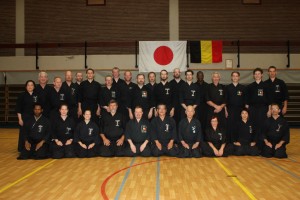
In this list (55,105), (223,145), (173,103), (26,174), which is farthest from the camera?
(173,103)

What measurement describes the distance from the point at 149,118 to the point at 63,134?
2.21 metres

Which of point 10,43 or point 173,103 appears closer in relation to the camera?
point 173,103

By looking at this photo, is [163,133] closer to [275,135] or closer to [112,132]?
[112,132]

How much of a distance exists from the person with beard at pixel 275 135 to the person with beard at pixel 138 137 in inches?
107

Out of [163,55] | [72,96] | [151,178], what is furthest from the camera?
[163,55]

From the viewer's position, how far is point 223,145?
6773 millimetres

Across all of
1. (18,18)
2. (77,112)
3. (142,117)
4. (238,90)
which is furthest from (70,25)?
(238,90)

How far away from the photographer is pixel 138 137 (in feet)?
22.6

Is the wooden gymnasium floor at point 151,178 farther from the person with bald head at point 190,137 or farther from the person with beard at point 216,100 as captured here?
the person with beard at point 216,100

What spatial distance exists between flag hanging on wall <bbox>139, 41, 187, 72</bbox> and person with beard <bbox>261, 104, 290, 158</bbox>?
5.50m

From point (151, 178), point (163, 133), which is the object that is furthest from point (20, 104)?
point (151, 178)

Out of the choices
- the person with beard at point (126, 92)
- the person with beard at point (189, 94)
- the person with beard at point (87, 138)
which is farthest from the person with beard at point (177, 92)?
the person with beard at point (87, 138)

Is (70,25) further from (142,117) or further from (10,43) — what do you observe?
(142,117)

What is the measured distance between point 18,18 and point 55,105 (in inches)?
306
